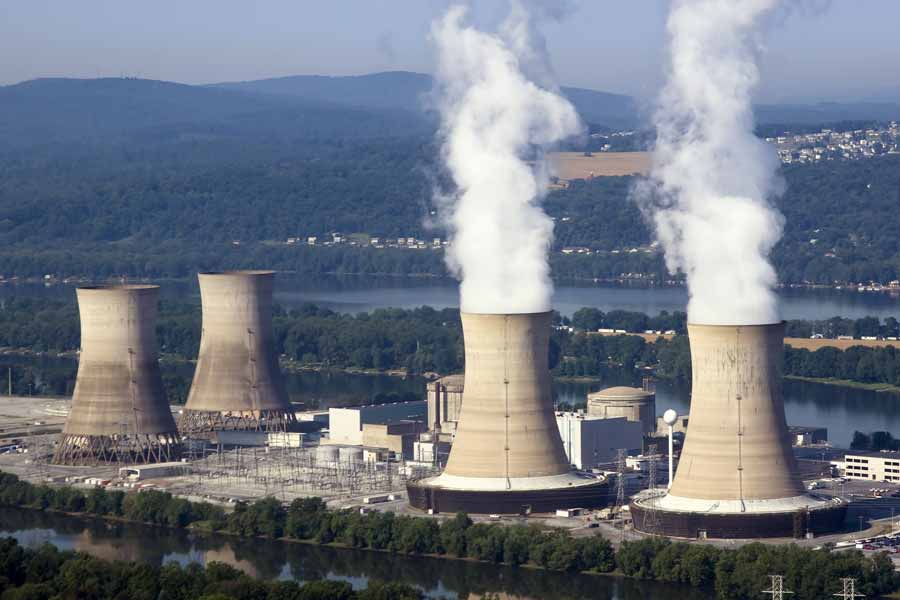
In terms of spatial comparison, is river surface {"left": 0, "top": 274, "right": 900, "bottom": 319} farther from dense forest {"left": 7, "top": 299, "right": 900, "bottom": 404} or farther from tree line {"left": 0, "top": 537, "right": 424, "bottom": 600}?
tree line {"left": 0, "top": 537, "right": 424, "bottom": 600}

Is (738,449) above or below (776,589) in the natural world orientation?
above

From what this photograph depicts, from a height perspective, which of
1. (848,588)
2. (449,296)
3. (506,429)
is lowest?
(848,588)

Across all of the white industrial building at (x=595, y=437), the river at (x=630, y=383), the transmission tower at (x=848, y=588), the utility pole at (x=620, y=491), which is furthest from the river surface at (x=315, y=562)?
the river at (x=630, y=383)

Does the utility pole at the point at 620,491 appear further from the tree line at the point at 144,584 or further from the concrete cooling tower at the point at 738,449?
the tree line at the point at 144,584

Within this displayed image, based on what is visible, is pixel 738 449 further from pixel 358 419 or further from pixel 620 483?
pixel 358 419

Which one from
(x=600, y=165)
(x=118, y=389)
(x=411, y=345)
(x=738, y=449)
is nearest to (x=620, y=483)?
(x=738, y=449)

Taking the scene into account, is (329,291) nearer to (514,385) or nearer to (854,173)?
(854,173)
